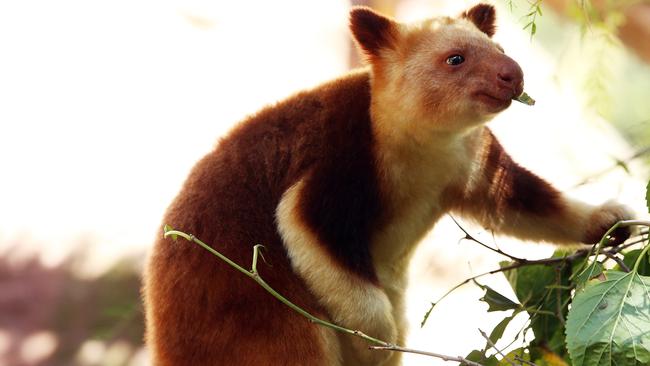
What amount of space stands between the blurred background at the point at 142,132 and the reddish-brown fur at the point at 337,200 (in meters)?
1.90

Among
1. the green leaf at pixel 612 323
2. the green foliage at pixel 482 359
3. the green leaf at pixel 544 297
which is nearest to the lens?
the green leaf at pixel 612 323

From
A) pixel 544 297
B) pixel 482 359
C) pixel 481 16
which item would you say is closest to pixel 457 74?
pixel 481 16

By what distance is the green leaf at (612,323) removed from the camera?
7.18ft

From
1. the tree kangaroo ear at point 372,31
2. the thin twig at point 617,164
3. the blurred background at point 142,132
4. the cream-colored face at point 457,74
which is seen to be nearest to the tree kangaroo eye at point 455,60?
the cream-colored face at point 457,74

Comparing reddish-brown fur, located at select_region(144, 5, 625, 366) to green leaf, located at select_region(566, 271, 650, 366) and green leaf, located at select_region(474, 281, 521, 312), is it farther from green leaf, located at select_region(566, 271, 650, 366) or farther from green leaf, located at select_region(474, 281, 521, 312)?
green leaf, located at select_region(566, 271, 650, 366)

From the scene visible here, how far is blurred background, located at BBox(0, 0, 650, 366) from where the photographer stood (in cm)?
587

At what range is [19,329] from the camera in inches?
228

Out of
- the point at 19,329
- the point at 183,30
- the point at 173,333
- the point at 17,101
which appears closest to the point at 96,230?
the point at 19,329

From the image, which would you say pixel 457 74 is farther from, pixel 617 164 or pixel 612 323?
pixel 612 323

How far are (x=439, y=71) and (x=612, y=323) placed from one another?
1217 millimetres

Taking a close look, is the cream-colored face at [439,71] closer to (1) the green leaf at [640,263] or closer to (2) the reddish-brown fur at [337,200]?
(2) the reddish-brown fur at [337,200]

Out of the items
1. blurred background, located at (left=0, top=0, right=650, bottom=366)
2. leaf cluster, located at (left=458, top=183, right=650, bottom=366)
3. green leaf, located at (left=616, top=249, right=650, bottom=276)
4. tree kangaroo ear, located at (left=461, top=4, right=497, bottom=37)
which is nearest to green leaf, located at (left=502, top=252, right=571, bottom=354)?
leaf cluster, located at (left=458, top=183, right=650, bottom=366)

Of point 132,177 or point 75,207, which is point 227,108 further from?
point 75,207

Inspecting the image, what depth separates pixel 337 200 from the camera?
9.81 feet
